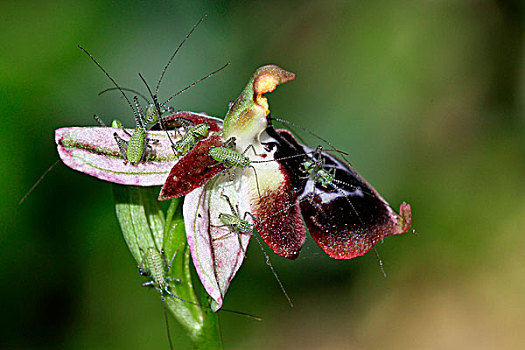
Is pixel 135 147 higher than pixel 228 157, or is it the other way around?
pixel 135 147

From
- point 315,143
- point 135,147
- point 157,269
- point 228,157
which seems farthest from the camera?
point 315,143

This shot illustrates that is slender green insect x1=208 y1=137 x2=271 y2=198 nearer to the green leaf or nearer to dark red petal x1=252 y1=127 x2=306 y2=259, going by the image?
dark red petal x1=252 y1=127 x2=306 y2=259

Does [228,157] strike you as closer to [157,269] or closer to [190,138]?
[190,138]

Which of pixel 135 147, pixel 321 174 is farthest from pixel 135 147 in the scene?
pixel 321 174

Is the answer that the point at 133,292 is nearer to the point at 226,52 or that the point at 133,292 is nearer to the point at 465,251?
the point at 226,52

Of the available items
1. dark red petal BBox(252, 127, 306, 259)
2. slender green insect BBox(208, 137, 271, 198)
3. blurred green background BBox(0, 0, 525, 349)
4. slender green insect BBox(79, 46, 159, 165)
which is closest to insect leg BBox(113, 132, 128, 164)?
slender green insect BBox(79, 46, 159, 165)

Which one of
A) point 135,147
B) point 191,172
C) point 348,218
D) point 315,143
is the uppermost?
point 135,147

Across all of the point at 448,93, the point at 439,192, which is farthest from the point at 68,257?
the point at 448,93
